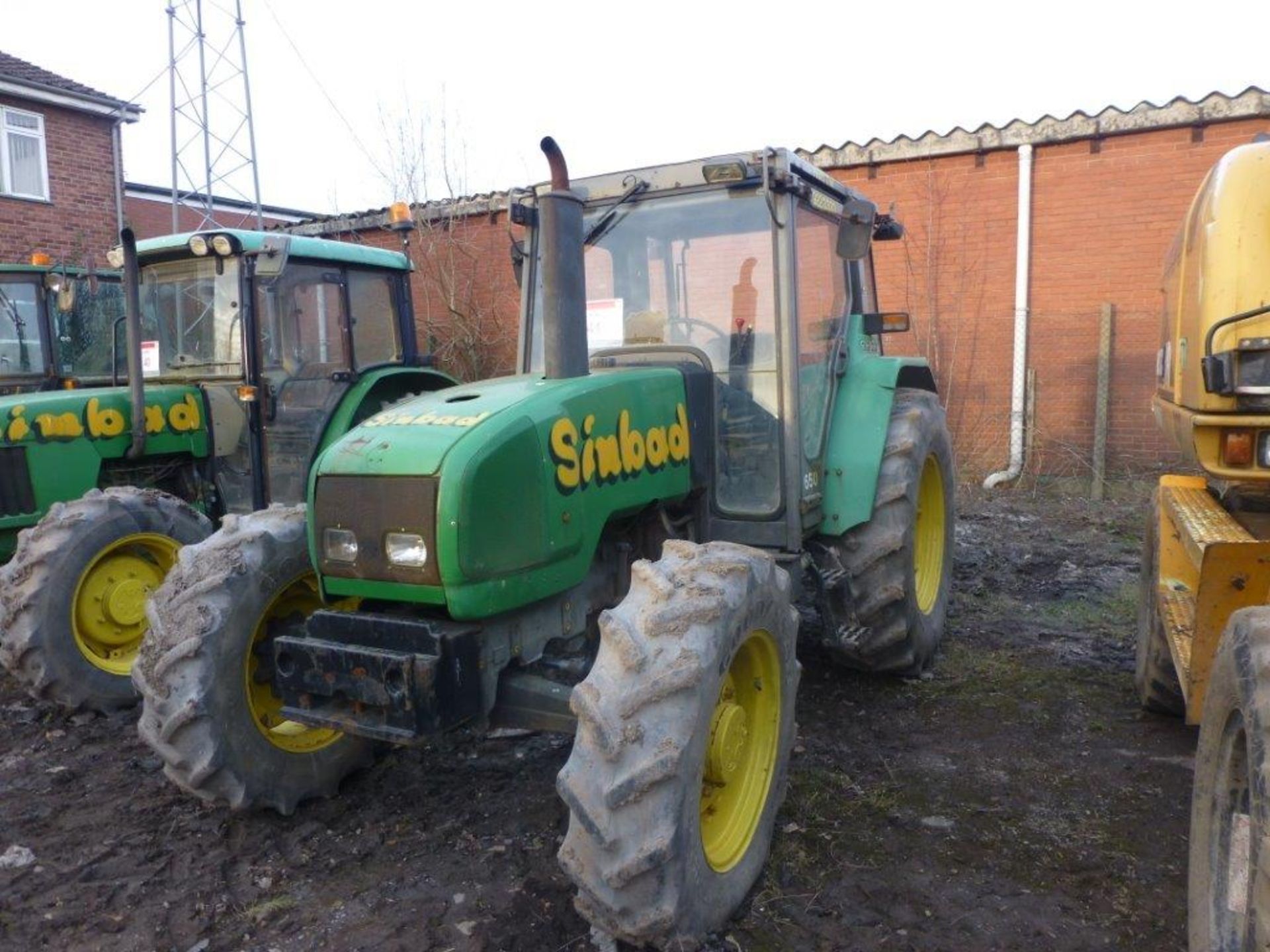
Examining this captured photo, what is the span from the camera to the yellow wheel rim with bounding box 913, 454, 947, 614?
5.05 m

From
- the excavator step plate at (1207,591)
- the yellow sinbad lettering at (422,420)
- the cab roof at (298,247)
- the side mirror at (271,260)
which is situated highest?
the cab roof at (298,247)

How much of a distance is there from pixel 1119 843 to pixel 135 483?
5.01 m

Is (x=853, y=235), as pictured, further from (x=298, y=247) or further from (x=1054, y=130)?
(x=1054, y=130)

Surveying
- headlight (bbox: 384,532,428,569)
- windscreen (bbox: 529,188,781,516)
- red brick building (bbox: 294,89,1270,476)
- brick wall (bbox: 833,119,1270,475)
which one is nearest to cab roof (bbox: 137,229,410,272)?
windscreen (bbox: 529,188,781,516)

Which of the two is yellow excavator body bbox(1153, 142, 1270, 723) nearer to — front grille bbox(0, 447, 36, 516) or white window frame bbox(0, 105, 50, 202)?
front grille bbox(0, 447, 36, 516)

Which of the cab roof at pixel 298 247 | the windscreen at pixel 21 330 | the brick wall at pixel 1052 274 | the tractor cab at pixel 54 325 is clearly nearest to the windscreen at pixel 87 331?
the tractor cab at pixel 54 325

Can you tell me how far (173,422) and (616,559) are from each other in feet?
10.5

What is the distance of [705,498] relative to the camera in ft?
12.3

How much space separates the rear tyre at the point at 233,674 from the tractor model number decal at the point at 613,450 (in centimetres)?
104

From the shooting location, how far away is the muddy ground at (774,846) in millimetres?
2713

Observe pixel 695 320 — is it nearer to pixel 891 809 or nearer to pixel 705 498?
pixel 705 498

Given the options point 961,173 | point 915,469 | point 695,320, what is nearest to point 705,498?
point 695,320

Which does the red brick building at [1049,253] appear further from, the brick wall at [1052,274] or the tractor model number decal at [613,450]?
the tractor model number decal at [613,450]

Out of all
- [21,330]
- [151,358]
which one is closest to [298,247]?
[151,358]
